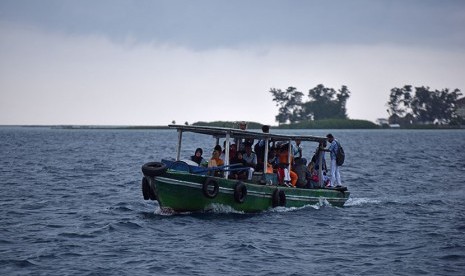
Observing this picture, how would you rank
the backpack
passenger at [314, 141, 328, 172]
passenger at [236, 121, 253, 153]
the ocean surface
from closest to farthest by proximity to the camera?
1. the ocean surface
2. passenger at [236, 121, 253, 153]
3. passenger at [314, 141, 328, 172]
4. the backpack

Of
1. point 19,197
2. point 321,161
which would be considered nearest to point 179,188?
point 321,161

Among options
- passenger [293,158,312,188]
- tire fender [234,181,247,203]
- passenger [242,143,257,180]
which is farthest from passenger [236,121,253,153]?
passenger [293,158,312,188]

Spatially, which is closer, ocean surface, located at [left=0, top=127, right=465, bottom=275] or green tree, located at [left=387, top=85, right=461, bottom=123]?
ocean surface, located at [left=0, top=127, right=465, bottom=275]

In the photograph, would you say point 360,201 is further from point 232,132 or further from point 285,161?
point 232,132

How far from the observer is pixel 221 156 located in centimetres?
2417

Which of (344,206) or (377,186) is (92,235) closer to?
(344,206)

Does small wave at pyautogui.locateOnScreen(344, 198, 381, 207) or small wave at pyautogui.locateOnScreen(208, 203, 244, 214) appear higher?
small wave at pyautogui.locateOnScreen(208, 203, 244, 214)

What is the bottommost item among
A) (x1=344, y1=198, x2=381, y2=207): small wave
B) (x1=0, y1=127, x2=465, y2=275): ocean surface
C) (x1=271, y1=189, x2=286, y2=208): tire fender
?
(x1=0, y1=127, x2=465, y2=275): ocean surface

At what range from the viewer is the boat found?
22.0 metres

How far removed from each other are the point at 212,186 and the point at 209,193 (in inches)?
9.5

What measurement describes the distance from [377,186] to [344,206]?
1004 centimetres

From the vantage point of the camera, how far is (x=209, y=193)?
22297mm

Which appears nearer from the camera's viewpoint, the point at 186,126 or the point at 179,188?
the point at 179,188

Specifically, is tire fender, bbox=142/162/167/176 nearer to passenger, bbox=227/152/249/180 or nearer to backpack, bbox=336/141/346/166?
passenger, bbox=227/152/249/180
